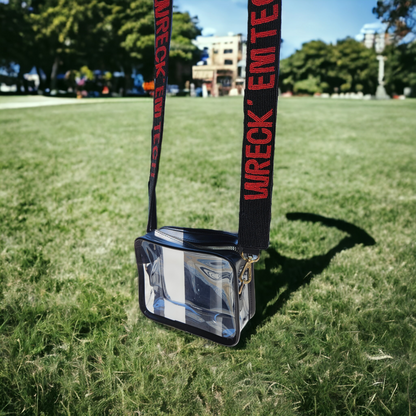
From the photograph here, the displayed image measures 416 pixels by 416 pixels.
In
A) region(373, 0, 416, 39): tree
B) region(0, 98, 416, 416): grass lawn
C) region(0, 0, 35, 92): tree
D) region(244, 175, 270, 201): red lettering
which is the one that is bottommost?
region(0, 98, 416, 416): grass lawn

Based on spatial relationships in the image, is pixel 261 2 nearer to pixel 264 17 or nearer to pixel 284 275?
pixel 264 17

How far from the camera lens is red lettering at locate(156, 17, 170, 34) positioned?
141 cm

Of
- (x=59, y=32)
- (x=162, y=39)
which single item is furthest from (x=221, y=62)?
(x=59, y=32)

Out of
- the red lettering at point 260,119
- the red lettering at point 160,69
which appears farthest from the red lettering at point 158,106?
the red lettering at point 260,119

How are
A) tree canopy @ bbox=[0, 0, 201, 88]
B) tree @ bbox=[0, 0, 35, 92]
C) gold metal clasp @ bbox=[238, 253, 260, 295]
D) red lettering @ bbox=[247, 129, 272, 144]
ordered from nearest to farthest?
red lettering @ bbox=[247, 129, 272, 144] → gold metal clasp @ bbox=[238, 253, 260, 295] → tree canopy @ bbox=[0, 0, 201, 88] → tree @ bbox=[0, 0, 35, 92]

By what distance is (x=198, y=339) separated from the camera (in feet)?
5.00

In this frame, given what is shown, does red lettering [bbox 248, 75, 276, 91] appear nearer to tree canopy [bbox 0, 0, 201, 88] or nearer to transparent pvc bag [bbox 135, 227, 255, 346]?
transparent pvc bag [bbox 135, 227, 255, 346]

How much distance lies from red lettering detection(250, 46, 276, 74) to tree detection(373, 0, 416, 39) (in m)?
1.42

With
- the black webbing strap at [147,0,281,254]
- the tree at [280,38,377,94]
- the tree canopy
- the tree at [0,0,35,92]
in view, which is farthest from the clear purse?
the tree at [280,38,377,94]

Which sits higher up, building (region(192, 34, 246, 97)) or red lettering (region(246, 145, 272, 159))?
building (region(192, 34, 246, 97))

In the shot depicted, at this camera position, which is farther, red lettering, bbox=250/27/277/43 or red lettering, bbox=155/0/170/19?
red lettering, bbox=155/0/170/19

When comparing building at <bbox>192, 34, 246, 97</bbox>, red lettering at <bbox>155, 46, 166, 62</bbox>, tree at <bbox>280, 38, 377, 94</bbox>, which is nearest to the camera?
red lettering at <bbox>155, 46, 166, 62</bbox>

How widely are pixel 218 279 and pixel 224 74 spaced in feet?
4.14

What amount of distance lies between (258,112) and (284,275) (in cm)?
122
